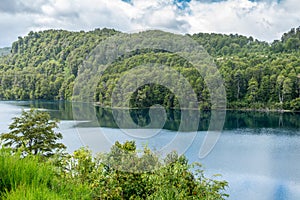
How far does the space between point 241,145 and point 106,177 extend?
20.8 metres

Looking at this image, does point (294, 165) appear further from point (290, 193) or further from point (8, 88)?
point (8, 88)

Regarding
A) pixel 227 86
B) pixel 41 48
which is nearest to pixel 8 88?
pixel 41 48

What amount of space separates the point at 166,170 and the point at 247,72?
5233 cm

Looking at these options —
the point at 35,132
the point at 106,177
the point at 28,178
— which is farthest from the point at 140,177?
the point at 35,132

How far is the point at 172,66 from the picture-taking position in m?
41.8

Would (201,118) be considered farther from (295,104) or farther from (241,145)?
(295,104)

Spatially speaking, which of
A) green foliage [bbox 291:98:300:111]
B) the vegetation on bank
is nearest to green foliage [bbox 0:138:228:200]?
the vegetation on bank

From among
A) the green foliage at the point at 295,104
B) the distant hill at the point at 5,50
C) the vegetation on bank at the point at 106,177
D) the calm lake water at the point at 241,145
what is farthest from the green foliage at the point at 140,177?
the distant hill at the point at 5,50

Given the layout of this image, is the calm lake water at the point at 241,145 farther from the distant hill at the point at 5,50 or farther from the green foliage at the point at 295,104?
the distant hill at the point at 5,50

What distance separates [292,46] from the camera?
78.0m

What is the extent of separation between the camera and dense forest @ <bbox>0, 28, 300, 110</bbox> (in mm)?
42038

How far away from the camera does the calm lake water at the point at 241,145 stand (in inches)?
Answer: 676

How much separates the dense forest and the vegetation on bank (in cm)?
1835

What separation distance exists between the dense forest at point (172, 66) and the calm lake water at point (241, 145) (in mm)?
5496
